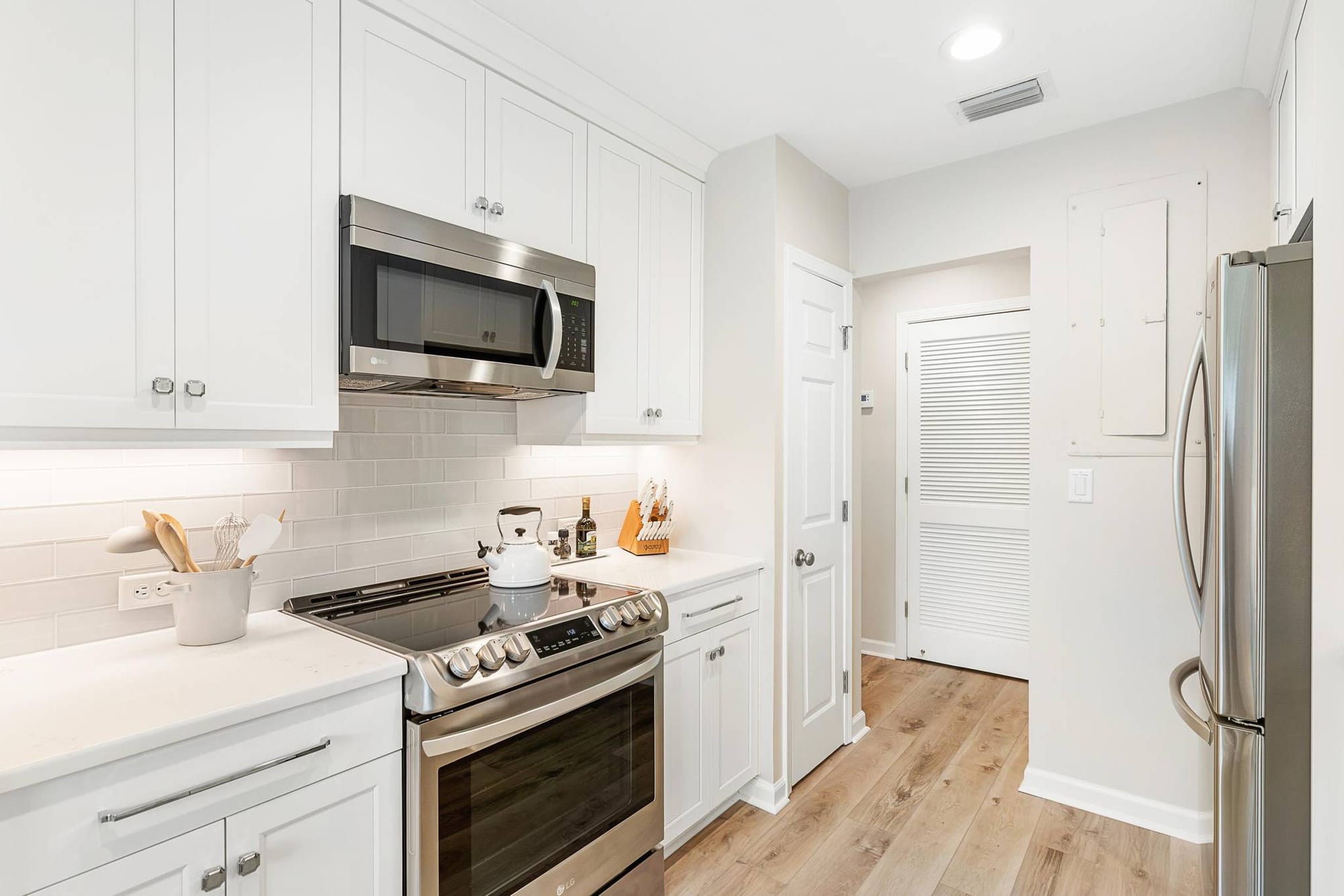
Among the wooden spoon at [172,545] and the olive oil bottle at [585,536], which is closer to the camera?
the wooden spoon at [172,545]

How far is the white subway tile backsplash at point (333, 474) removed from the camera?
1861 millimetres

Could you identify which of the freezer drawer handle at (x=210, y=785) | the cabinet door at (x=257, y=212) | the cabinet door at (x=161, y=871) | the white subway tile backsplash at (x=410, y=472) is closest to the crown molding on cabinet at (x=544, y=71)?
the cabinet door at (x=257, y=212)

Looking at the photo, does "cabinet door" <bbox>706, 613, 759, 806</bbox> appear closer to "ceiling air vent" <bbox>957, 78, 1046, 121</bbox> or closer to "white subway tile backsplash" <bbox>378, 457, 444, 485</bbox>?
"white subway tile backsplash" <bbox>378, 457, 444, 485</bbox>

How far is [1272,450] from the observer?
1466 millimetres

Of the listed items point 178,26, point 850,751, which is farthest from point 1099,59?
point 850,751

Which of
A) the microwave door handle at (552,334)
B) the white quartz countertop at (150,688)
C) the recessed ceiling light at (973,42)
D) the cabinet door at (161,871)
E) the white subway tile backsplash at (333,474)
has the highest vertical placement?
the recessed ceiling light at (973,42)

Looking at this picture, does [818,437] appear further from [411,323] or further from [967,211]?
[411,323]

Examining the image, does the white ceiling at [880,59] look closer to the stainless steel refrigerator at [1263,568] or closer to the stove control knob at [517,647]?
the stainless steel refrigerator at [1263,568]

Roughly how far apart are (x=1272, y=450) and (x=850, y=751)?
6.85 feet

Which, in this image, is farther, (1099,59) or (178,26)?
(1099,59)

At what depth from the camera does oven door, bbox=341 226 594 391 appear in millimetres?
1636

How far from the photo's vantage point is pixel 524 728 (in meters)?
1.58

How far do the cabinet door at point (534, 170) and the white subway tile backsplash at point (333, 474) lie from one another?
0.77 meters

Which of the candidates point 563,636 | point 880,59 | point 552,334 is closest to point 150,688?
point 563,636
